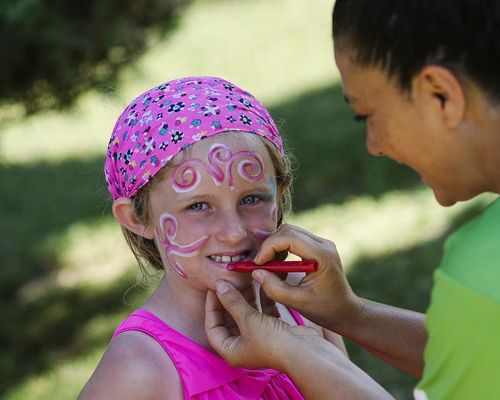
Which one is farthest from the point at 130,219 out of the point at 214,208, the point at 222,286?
the point at 222,286

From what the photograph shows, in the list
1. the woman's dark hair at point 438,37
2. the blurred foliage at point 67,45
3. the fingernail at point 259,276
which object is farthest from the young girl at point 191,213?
the blurred foliage at point 67,45

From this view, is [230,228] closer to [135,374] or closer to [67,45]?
[135,374]

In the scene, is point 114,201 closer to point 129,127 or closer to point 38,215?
point 129,127

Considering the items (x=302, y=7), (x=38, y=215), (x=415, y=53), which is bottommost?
(x=302, y=7)

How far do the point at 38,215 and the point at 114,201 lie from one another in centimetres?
615

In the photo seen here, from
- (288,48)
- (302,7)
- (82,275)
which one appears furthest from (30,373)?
(302,7)

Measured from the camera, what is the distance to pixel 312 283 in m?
2.52

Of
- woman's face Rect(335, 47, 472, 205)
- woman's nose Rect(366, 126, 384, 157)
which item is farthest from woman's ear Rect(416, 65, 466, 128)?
woman's nose Rect(366, 126, 384, 157)

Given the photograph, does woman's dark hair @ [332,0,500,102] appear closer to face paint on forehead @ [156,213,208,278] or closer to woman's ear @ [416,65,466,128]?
woman's ear @ [416,65,466,128]

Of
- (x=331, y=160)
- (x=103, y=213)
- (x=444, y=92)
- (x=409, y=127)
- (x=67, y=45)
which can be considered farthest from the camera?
(x=331, y=160)

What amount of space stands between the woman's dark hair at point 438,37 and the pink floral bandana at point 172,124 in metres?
0.79

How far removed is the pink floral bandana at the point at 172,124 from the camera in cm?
260

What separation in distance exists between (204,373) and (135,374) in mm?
209

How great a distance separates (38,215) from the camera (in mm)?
8719
